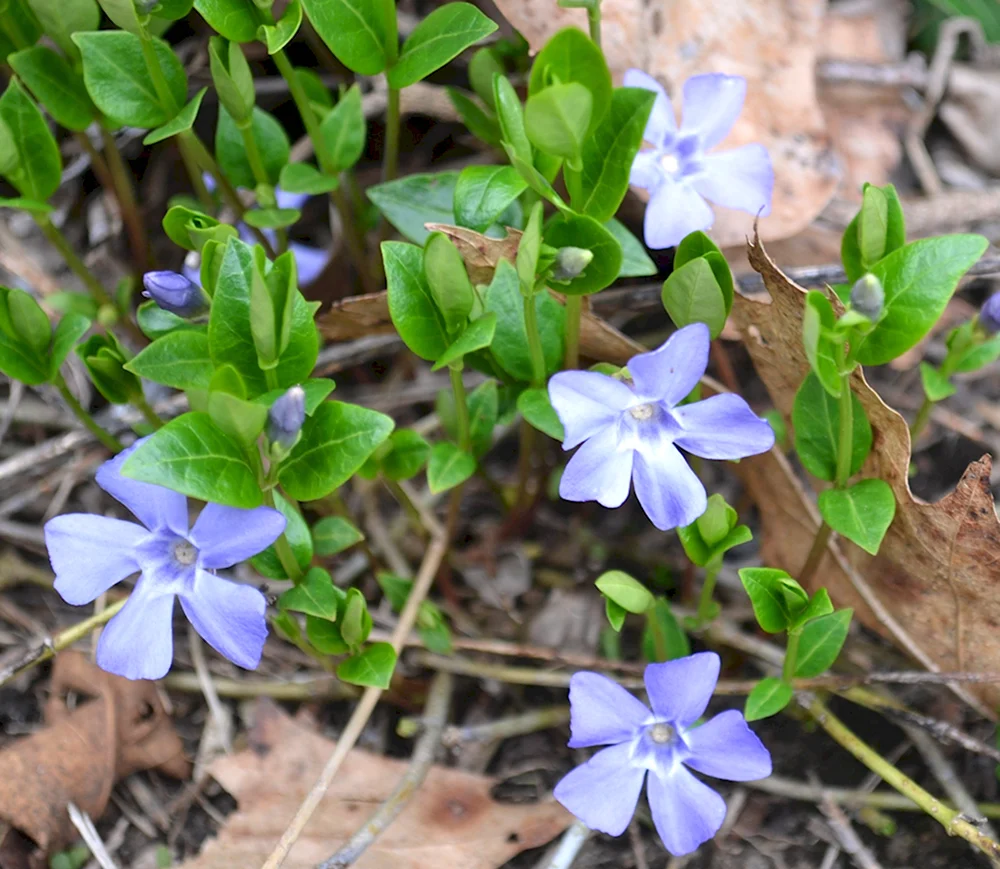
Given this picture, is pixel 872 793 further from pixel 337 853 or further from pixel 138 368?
pixel 138 368

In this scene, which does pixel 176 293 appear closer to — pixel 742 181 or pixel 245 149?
pixel 245 149

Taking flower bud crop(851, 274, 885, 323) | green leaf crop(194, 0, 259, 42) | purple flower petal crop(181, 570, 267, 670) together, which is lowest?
purple flower petal crop(181, 570, 267, 670)

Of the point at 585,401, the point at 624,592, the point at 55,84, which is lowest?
the point at 624,592

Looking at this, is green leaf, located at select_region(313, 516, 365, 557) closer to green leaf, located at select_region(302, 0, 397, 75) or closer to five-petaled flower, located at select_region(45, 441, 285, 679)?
five-petaled flower, located at select_region(45, 441, 285, 679)

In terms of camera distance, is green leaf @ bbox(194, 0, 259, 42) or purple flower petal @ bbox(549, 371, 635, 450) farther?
green leaf @ bbox(194, 0, 259, 42)

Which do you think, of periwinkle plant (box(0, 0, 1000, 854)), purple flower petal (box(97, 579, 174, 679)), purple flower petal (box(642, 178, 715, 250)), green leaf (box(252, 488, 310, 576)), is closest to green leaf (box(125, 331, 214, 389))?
periwinkle plant (box(0, 0, 1000, 854))

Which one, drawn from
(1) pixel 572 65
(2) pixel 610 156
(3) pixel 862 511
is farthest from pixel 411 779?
(1) pixel 572 65

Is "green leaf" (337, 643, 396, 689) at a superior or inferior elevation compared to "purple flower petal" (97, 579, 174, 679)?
inferior
